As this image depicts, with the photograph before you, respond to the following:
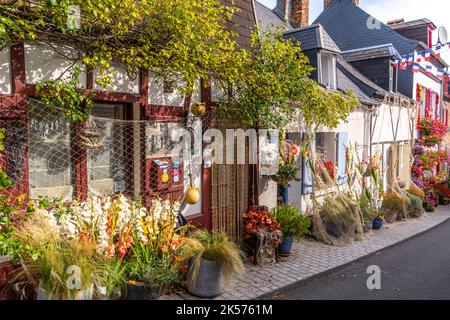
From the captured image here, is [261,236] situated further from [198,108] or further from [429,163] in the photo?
[429,163]

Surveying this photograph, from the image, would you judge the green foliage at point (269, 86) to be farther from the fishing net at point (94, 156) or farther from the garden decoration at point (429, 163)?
the garden decoration at point (429, 163)

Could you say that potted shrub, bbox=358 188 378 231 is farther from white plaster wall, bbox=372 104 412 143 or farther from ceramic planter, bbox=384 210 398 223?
white plaster wall, bbox=372 104 412 143

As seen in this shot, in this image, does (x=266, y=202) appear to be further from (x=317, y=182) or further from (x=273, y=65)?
(x=273, y=65)

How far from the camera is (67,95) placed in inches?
166

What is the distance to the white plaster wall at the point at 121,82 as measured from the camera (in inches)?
192

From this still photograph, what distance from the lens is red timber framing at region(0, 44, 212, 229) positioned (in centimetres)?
400

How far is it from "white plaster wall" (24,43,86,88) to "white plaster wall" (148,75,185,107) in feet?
3.90

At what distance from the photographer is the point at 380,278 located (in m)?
6.07

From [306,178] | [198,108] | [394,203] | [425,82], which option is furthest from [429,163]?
[198,108]

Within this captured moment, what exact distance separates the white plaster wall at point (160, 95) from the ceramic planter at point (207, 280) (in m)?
2.31

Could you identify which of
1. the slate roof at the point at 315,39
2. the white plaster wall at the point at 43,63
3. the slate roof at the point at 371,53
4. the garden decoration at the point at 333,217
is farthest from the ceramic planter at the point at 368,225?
the white plaster wall at the point at 43,63

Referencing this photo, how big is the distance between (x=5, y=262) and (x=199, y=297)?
2269mm

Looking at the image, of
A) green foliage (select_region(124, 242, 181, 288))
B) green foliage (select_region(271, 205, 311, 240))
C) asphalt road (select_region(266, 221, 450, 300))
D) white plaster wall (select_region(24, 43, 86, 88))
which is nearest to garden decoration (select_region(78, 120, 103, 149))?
white plaster wall (select_region(24, 43, 86, 88))
